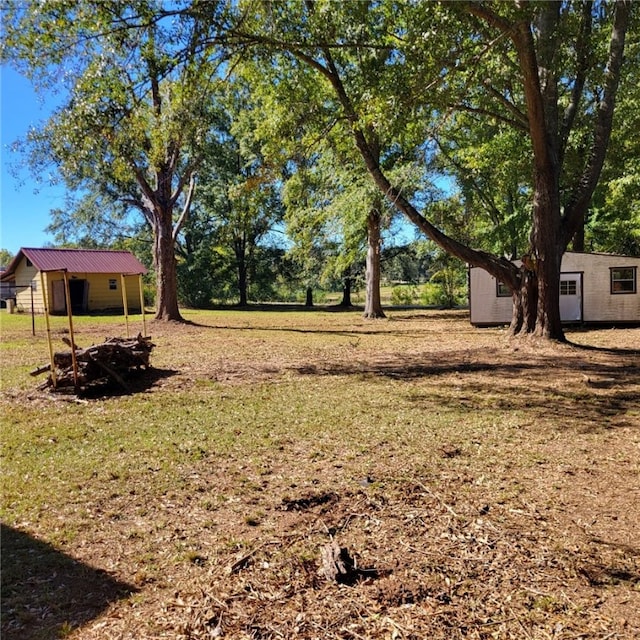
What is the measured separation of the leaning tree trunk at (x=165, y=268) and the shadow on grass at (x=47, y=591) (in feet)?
50.2

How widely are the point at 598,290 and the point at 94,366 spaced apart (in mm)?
15955

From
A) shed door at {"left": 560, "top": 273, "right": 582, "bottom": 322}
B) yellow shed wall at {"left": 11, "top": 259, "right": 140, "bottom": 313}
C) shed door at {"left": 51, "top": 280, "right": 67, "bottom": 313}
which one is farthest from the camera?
yellow shed wall at {"left": 11, "top": 259, "right": 140, "bottom": 313}

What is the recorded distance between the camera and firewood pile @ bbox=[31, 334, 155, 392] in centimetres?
727

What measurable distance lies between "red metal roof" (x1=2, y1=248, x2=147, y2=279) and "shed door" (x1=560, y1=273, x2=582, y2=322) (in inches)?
775

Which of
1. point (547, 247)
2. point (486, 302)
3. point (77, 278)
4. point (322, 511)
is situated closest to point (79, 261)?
point (77, 278)

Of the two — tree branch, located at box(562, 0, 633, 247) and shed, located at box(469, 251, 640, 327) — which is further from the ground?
tree branch, located at box(562, 0, 633, 247)

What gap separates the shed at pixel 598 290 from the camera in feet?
54.2

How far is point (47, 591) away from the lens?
259 centimetres

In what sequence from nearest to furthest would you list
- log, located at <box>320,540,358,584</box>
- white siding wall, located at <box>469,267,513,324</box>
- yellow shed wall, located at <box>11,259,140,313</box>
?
1. log, located at <box>320,540,358,584</box>
2. white siding wall, located at <box>469,267,513,324</box>
3. yellow shed wall, located at <box>11,259,140,313</box>

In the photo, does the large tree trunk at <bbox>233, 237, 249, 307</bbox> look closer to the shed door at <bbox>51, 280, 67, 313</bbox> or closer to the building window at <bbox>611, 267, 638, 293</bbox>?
the shed door at <bbox>51, 280, 67, 313</bbox>

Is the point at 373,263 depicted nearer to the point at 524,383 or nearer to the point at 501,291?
the point at 501,291

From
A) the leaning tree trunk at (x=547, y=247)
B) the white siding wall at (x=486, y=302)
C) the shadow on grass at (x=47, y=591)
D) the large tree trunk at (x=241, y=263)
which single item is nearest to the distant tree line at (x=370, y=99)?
the leaning tree trunk at (x=547, y=247)

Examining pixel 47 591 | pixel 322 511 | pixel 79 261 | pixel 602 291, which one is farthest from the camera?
pixel 79 261

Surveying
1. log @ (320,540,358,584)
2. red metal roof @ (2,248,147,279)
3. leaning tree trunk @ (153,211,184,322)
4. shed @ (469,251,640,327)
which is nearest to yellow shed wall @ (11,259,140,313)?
red metal roof @ (2,248,147,279)
